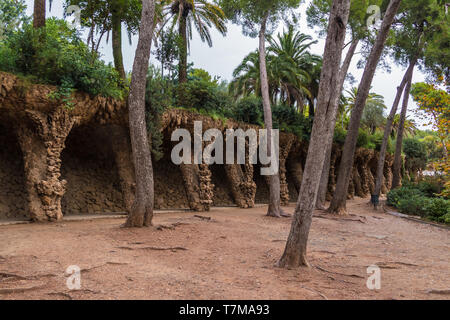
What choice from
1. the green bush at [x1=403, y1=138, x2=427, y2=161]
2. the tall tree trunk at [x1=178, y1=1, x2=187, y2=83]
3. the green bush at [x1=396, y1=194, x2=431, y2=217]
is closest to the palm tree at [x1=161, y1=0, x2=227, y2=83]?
the tall tree trunk at [x1=178, y1=1, x2=187, y2=83]

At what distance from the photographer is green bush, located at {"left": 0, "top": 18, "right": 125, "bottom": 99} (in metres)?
8.95

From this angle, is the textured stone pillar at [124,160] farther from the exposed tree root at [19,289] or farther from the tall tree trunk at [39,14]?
the exposed tree root at [19,289]

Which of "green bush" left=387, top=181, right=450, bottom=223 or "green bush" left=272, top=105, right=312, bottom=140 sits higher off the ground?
Answer: "green bush" left=272, top=105, right=312, bottom=140

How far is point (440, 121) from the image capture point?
14.0 metres

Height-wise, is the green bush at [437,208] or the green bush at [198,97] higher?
the green bush at [198,97]

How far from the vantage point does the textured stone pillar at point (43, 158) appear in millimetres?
9086

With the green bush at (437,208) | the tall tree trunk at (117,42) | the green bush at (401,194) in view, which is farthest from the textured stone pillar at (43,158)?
the green bush at (401,194)

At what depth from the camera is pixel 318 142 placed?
5.64 metres

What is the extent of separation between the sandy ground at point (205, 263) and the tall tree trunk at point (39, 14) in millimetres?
6286

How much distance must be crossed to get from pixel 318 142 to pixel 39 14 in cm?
977

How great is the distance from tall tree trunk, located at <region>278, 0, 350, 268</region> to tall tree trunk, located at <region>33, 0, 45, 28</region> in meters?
9.11

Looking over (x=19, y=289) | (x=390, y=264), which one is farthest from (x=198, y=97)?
(x=19, y=289)

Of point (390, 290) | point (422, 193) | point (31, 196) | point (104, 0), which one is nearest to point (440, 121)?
point (422, 193)

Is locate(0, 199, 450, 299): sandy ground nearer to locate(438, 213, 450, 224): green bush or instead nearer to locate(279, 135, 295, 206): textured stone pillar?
locate(438, 213, 450, 224): green bush
